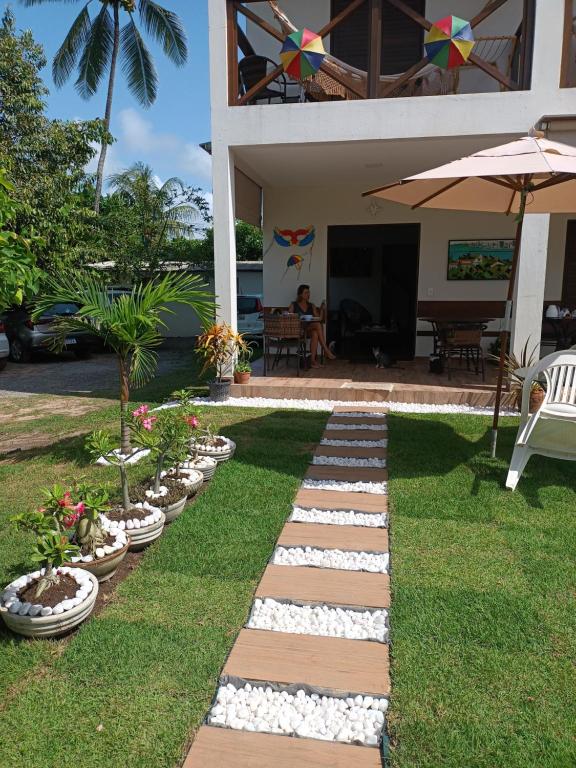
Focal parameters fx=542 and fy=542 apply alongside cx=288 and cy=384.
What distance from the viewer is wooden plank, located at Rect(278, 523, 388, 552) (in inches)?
130

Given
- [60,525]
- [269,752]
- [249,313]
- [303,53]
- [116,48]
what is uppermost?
[116,48]

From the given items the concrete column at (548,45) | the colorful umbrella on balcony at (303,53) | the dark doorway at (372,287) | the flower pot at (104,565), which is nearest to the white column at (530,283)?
the concrete column at (548,45)

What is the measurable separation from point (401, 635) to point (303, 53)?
603 cm

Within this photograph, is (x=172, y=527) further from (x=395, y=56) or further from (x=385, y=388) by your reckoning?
(x=395, y=56)

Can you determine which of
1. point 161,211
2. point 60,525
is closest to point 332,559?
point 60,525

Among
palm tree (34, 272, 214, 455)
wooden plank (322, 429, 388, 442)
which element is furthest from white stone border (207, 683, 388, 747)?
wooden plank (322, 429, 388, 442)

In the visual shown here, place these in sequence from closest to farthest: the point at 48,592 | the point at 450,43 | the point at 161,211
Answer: the point at 48,592
the point at 450,43
the point at 161,211

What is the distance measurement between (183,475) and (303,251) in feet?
21.3

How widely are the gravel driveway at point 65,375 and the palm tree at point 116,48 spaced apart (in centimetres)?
639

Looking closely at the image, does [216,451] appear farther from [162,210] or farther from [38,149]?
[162,210]

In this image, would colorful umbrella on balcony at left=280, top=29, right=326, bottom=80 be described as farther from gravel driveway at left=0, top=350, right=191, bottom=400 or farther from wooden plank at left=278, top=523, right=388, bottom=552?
gravel driveway at left=0, top=350, right=191, bottom=400

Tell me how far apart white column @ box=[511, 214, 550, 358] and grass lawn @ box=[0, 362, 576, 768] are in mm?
2703

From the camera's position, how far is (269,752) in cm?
188

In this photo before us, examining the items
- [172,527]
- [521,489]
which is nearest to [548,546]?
[521,489]
